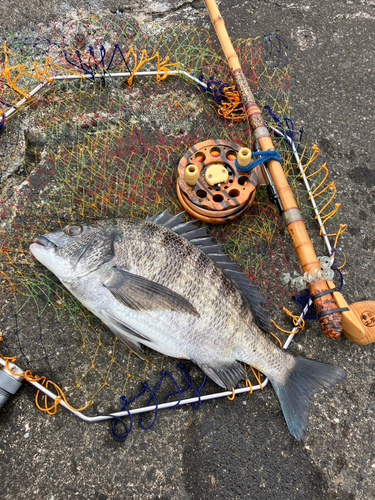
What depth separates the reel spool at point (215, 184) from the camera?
9.04 ft

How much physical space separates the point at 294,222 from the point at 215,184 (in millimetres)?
709

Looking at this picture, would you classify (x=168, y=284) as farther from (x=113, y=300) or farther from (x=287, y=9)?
(x=287, y=9)

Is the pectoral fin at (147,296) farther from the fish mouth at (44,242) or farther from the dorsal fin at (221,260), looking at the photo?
the fish mouth at (44,242)

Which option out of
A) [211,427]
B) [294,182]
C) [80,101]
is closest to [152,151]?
[80,101]

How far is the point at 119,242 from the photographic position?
2.51 m

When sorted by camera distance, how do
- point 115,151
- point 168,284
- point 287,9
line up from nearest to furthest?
point 168,284 < point 115,151 < point 287,9

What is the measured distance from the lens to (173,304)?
240 cm

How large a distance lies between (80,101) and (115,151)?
2.14 feet

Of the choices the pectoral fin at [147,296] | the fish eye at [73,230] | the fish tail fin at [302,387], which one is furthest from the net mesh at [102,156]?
the fish tail fin at [302,387]

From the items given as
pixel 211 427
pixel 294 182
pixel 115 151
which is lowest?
pixel 211 427

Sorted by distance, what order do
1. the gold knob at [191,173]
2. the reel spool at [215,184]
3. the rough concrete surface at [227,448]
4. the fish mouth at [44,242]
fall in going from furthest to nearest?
the reel spool at [215,184]
the gold knob at [191,173]
the fish mouth at [44,242]
the rough concrete surface at [227,448]

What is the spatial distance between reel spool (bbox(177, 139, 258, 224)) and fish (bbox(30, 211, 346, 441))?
1.29 ft

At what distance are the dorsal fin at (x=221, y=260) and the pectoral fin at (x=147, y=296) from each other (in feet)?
1.48

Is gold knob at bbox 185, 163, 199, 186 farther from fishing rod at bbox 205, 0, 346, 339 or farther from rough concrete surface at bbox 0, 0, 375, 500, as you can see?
rough concrete surface at bbox 0, 0, 375, 500
